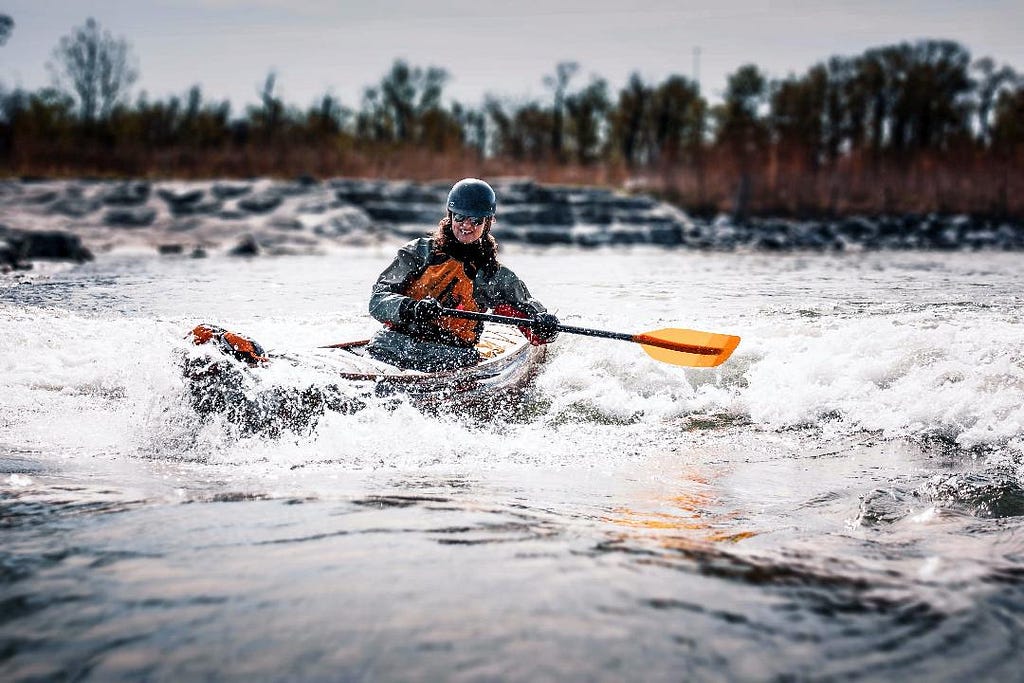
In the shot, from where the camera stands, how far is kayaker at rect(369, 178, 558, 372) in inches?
191

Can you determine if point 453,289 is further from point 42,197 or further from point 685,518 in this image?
point 42,197

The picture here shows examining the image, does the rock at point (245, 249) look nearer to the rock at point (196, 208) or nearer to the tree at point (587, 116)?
the rock at point (196, 208)

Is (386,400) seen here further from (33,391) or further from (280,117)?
(280,117)

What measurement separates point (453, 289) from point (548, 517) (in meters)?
2.31

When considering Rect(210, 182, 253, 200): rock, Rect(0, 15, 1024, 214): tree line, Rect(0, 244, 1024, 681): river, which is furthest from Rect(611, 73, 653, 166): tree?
Rect(0, 244, 1024, 681): river

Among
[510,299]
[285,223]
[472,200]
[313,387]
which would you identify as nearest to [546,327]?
[510,299]

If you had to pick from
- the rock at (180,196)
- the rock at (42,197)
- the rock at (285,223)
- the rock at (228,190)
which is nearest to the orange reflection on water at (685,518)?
the rock at (285,223)

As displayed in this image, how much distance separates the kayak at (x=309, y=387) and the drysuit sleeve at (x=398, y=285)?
29cm

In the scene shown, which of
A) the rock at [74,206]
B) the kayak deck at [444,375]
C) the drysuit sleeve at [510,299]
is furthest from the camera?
the rock at [74,206]

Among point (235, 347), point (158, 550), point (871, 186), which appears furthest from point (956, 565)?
point (871, 186)

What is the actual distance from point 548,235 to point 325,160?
22.5 feet

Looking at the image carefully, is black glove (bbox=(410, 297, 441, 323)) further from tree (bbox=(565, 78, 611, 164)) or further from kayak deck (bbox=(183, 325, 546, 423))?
tree (bbox=(565, 78, 611, 164))

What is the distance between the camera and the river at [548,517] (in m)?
1.93

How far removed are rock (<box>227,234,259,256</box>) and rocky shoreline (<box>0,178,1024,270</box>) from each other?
0.02 meters
